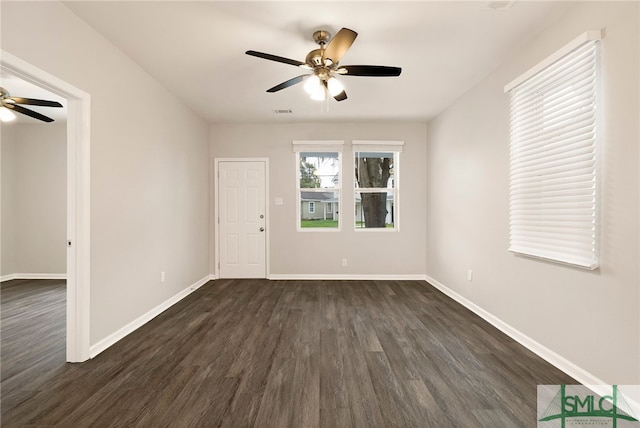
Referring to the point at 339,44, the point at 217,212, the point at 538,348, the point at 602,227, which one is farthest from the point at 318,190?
the point at 602,227

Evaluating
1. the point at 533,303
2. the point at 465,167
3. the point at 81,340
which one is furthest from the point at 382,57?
the point at 81,340

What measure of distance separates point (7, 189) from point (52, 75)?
4.52 meters

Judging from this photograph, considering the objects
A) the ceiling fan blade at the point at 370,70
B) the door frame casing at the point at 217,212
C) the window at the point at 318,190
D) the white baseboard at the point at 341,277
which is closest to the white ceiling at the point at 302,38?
the ceiling fan blade at the point at 370,70

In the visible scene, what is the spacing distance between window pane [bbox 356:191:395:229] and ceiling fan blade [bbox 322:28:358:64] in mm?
2924

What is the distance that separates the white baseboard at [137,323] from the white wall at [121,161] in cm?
5

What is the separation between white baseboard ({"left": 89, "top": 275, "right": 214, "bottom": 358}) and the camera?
2338mm

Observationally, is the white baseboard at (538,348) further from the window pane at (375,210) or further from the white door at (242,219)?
the white door at (242,219)

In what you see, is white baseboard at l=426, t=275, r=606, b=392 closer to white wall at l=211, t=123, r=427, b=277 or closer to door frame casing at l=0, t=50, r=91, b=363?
white wall at l=211, t=123, r=427, b=277

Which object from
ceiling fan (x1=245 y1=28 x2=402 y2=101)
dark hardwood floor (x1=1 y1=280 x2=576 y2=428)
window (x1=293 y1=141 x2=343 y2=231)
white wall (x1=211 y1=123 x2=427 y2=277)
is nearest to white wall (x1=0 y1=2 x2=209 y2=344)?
dark hardwood floor (x1=1 y1=280 x2=576 y2=428)

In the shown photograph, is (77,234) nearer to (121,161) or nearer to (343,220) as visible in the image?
(121,161)

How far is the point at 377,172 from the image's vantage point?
5047mm

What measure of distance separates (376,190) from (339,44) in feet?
10.3

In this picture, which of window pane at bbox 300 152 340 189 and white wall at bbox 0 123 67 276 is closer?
white wall at bbox 0 123 67 276

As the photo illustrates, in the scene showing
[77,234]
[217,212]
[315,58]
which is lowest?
[77,234]
